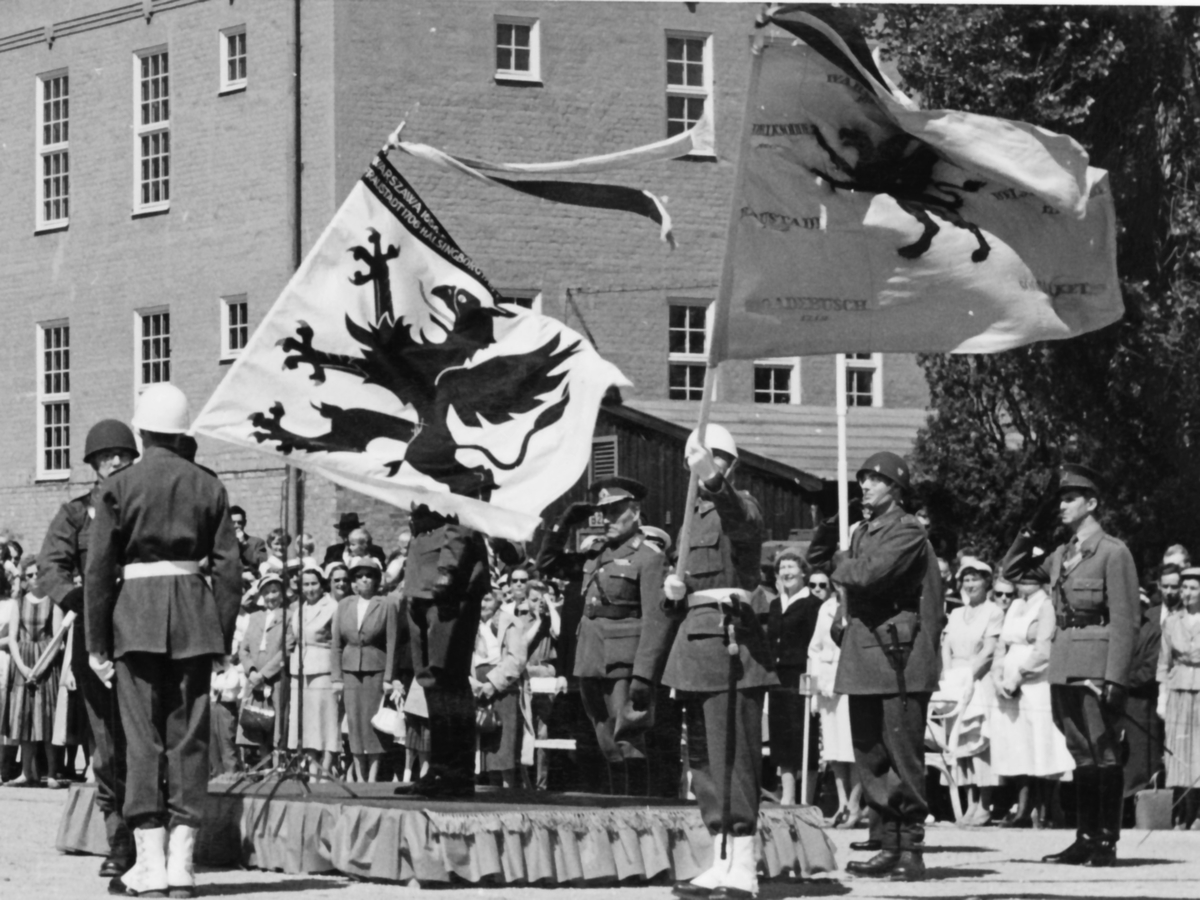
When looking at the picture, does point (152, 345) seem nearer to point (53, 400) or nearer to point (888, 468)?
point (53, 400)

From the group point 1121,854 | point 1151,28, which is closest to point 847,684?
point 1121,854

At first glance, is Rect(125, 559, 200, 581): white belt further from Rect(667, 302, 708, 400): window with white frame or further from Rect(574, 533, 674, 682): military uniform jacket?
Rect(667, 302, 708, 400): window with white frame

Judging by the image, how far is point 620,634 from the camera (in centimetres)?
1560

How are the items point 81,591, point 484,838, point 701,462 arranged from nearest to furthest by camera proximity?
point 701,462, point 484,838, point 81,591

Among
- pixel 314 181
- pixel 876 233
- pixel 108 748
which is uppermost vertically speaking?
pixel 314 181

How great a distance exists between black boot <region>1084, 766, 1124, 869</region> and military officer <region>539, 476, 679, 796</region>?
2666 mm

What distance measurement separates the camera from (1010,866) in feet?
45.5

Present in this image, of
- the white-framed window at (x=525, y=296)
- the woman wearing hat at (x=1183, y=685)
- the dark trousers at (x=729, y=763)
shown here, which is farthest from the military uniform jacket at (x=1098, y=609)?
the white-framed window at (x=525, y=296)

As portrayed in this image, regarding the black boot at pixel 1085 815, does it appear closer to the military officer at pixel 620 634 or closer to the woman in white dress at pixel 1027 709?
the military officer at pixel 620 634

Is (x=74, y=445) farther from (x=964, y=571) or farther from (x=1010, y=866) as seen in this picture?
(x=1010, y=866)

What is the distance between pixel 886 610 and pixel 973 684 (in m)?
4.63

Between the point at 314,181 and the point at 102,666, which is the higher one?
the point at 314,181

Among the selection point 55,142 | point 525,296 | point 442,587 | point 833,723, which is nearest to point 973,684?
point 833,723

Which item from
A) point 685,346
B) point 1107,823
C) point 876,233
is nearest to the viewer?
point 876,233
